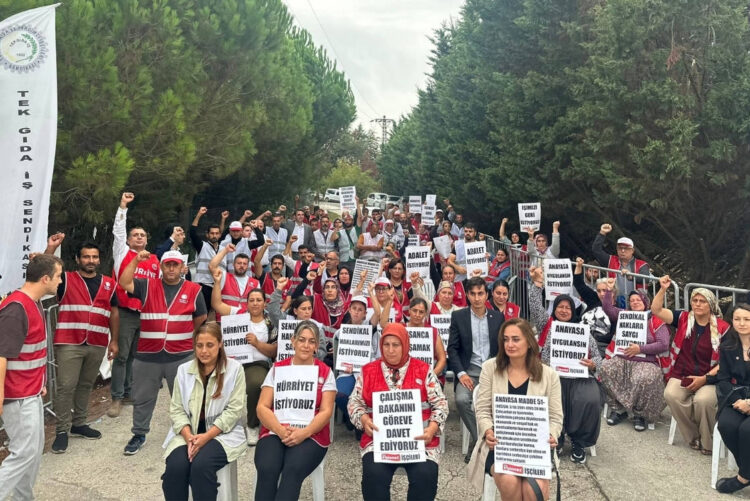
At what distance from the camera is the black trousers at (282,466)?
4383 mm

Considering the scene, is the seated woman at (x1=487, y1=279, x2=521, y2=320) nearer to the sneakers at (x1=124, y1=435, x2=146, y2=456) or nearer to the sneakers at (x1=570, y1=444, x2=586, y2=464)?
the sneakers at (x1=570, y1=444, x2=586, y2=464)

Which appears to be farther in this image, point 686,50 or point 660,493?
point 686,50

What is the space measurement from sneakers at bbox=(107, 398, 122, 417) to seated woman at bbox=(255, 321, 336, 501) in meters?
3.17

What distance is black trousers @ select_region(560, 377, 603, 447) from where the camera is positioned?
231 inches

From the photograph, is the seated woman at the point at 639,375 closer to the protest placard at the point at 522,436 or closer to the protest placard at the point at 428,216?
the protest placard at the point at 522,436

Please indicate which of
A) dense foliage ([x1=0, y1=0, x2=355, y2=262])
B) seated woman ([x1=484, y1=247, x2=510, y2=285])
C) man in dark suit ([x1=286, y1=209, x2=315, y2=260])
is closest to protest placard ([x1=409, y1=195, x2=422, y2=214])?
dense foliage ([x1=0, y1=0, x2=355, y2=262])

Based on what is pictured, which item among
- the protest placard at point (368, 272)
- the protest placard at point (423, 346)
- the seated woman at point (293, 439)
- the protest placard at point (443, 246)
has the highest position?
the protest placard at point (443, 246)

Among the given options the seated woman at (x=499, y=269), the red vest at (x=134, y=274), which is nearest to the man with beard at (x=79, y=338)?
the red vest at (x=134, y=274)

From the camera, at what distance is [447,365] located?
6.51 metres

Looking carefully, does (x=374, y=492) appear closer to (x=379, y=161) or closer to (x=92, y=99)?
(x=92, y=99)

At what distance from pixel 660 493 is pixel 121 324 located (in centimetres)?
569

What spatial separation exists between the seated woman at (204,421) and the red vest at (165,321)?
1.41 m

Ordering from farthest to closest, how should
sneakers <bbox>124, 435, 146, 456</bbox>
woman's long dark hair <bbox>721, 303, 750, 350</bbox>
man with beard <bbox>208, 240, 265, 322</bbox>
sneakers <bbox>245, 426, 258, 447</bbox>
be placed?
man with beard <bbox>208, 240, 265, 322</bbox> → sneakers <bbox>245, 426, 258, 447</bbox> → sneakers <bbox>124, 435, 146, 456</bbox> → woman's long dark hair <bbox>721, 303, 750, 350</bbox>

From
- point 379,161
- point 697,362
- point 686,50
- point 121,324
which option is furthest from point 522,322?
point 379,161
